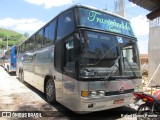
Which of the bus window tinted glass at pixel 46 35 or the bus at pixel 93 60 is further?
the bus window tinted glass at pixel 46 35

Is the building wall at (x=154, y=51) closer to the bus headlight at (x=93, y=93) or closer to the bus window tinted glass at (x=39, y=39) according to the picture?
the bus window tinted glass at (x=39, y=39)

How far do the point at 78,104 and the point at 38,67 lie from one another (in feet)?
14.6

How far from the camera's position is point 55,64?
22.3 ft

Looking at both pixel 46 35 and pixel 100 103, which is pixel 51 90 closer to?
pixel 46 35

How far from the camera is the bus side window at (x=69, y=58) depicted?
558 centimetres

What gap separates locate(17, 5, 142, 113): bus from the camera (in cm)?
533

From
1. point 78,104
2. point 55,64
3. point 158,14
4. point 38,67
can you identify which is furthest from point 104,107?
point 38,67

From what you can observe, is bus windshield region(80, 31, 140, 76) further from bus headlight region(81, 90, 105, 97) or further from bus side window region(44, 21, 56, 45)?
bus side window region(44, 21, 56, 45)

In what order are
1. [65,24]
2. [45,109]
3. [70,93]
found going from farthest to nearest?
[45,109], [65,24], [70,93]

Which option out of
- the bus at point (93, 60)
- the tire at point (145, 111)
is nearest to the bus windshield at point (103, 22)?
the bus at point (93, 60)

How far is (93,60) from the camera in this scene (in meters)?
5.46

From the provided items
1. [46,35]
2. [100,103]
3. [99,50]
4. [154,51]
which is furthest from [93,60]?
[154,51]

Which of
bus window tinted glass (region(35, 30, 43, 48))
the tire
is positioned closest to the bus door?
the tire

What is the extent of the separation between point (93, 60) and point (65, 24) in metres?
1.62
